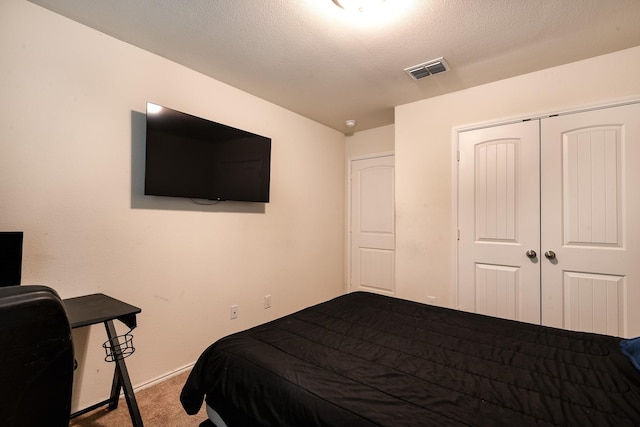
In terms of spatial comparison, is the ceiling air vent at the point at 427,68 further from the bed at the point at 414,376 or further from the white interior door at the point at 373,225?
the bed at the point at 414,376

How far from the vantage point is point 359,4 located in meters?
1.60

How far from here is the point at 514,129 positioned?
8.03 ft

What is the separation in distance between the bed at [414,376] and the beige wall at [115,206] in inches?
40.8

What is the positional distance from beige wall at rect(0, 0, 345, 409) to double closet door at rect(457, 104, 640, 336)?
77.7 inches

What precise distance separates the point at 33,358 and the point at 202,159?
1.86 metres

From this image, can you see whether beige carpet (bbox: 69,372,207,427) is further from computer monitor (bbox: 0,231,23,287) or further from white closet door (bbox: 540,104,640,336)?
white closet door (bbox: 540,104,640,336)

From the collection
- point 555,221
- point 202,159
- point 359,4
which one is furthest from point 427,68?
point 202,159

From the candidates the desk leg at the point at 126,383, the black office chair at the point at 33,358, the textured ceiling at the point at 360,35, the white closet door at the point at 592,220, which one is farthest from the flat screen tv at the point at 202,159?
the white closet door at the point at 592,220

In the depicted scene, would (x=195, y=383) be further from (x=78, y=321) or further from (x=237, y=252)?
(x=237, y=252)

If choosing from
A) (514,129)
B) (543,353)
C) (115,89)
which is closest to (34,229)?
(115,89)

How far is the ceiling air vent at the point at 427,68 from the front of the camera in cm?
225

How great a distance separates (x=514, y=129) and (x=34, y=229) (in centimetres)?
346

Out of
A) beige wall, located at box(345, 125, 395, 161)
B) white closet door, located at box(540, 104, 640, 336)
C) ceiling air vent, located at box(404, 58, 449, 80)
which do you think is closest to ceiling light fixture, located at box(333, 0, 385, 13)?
ceiling air vent, located at box(404, 58, 449, 80)

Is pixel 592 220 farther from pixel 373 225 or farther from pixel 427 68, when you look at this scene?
pixel 373 225
